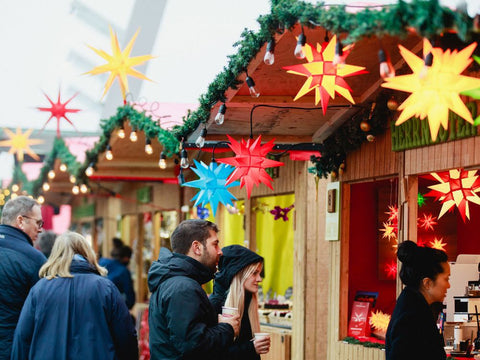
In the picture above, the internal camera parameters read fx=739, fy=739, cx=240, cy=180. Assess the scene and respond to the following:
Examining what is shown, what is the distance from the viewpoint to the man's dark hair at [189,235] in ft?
13.2

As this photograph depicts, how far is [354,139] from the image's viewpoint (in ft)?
20.6

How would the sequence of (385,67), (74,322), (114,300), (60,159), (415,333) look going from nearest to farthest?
(385,67) < (415,333) < (74,322) < (114,300) < (60,159)

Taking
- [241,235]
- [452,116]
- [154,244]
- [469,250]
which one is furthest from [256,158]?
[154,244]

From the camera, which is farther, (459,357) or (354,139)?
(354,139)

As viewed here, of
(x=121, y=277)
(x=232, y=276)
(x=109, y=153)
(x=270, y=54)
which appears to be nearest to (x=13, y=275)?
(x=232, y=276)

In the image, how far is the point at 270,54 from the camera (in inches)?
157

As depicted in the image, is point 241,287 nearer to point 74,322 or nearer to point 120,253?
point 74,322

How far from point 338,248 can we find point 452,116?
2.18 metres

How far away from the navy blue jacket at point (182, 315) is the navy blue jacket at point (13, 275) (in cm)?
187

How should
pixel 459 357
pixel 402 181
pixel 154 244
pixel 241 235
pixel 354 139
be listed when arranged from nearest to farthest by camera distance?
pixel 459 357, pixel 402 181, pixel 354 139, pixel 241 235, pixel 154 244

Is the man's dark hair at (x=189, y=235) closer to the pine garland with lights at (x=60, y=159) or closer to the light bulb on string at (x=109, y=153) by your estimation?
the light bulb on string at (x=109, y=153)

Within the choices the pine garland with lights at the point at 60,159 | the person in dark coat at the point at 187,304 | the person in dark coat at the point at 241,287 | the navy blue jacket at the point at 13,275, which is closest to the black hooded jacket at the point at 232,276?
the person in dark coat at the point at 241,287

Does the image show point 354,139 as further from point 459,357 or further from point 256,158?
point 459,357

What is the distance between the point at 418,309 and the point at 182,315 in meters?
1.27
